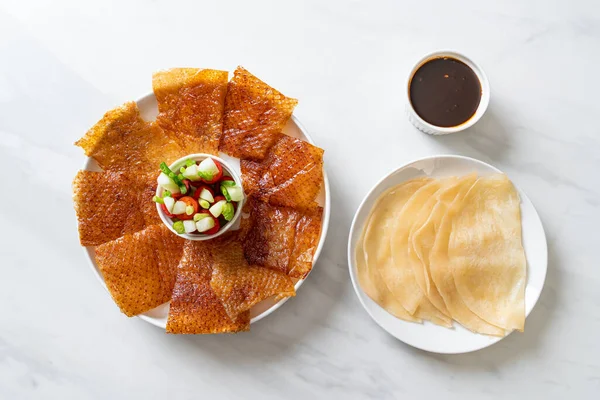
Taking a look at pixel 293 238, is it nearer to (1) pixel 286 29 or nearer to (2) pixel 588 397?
(1) pixel 286 29

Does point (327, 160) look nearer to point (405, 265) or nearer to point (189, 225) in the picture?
point (405, 265)

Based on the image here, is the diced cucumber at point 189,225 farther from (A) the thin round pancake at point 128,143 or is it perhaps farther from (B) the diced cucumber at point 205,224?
(A) the thin round pancake at point 128,143

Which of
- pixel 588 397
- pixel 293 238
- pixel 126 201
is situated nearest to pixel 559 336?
pixel 588 397

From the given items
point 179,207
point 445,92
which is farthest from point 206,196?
point 445,92

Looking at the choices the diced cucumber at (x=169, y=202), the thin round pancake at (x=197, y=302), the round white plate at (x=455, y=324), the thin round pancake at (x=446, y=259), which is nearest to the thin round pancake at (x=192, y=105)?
the diced cucumber at (x=169, y=202)

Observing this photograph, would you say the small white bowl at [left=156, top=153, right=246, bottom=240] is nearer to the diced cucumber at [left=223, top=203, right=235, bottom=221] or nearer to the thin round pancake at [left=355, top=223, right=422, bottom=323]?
the diced cucumber at [left=223, top=203, right=235, bottom=221]

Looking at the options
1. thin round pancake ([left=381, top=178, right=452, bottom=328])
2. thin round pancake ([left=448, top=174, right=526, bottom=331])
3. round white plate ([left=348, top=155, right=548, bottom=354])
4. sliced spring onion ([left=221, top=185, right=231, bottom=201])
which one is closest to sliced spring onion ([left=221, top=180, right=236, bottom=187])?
sliced spring onion ([left=221, top=185, right=231, bottom=201])
